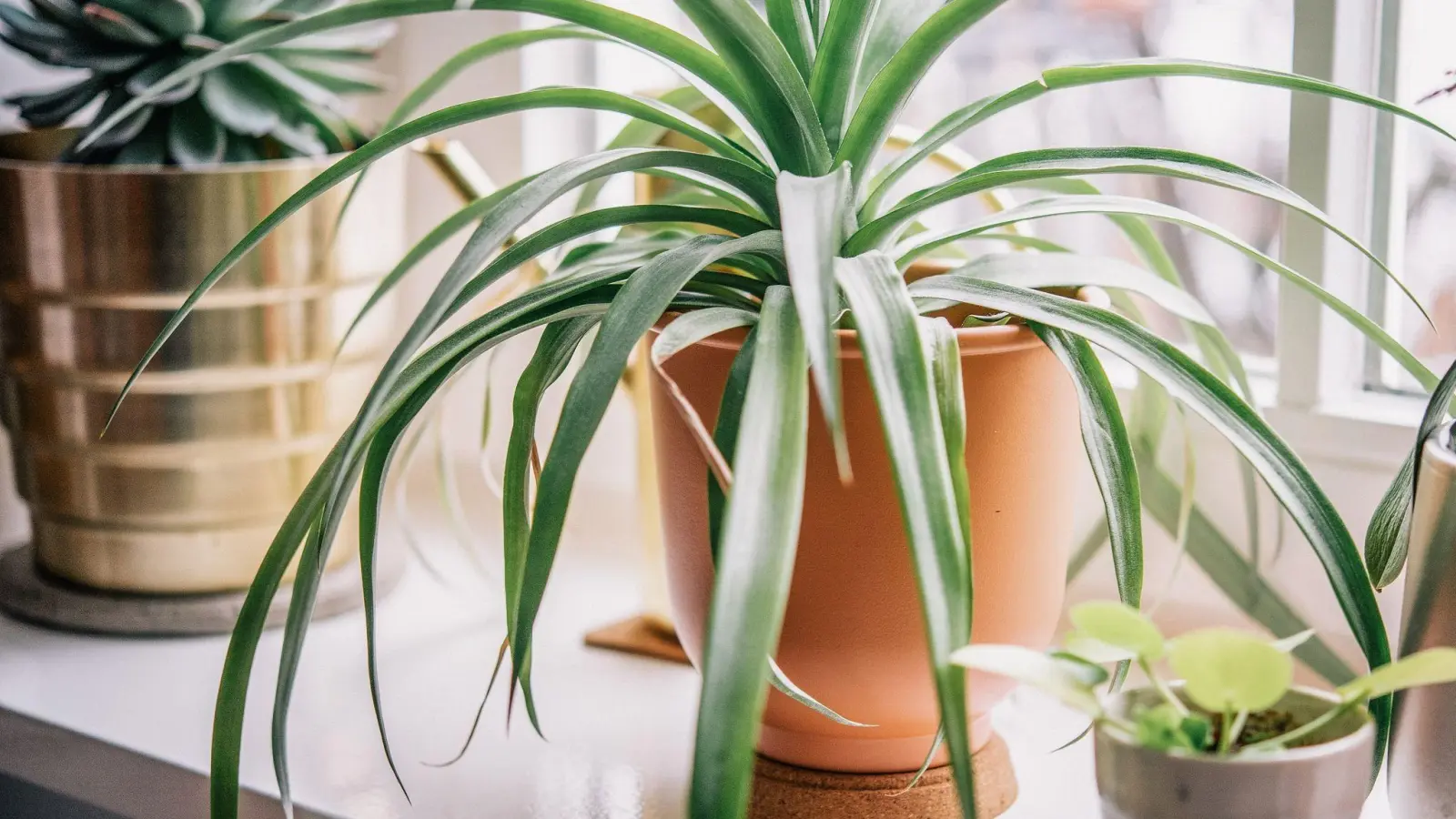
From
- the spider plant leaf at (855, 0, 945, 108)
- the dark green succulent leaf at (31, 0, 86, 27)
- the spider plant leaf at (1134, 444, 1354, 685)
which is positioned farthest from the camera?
the dark green succulent leaf at (31, 0, 86, 27)

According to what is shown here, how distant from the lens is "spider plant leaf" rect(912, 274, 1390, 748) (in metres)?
0.50

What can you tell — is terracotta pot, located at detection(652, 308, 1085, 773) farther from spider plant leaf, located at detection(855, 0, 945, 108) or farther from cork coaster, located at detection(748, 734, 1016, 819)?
spider plant leaf, located at detection(855, 0, 945, 108)

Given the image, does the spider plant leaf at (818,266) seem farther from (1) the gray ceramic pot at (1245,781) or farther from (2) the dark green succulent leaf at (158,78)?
(2) the dark green succulent leaf at (158,78)

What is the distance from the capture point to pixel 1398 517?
530 mm

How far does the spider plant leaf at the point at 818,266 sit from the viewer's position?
39 cm

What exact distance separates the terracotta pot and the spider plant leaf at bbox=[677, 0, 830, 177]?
0.27ft

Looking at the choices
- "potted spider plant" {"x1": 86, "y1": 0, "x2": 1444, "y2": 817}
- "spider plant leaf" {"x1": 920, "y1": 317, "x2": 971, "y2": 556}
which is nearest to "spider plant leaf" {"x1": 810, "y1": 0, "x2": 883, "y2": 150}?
"potted spider plant" {"x1": 86, "y1": 0, "x2": 1444, "y2": 817}

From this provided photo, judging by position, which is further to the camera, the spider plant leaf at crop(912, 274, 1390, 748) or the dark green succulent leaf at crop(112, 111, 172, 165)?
the dark green succulent leaf at crop(112, 111, 172, 165)

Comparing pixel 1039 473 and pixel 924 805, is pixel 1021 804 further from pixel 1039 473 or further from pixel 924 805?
pixel 1039 473

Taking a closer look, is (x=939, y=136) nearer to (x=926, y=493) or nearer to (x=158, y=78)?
(x=926, y=493)

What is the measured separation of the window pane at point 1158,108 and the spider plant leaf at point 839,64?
1.48ft

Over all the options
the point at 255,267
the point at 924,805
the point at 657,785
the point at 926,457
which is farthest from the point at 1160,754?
the point at 255,267

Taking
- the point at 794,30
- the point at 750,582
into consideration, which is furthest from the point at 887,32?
the point at 750,582

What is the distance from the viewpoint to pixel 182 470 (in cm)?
88
